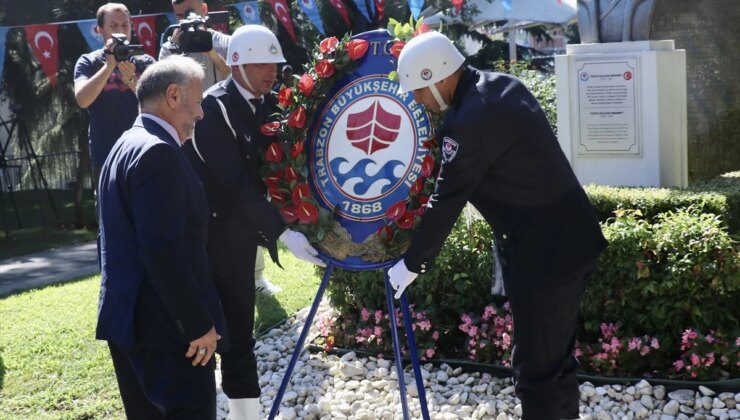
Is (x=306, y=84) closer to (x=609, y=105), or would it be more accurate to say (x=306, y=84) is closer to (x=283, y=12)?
(x=609, y=105)

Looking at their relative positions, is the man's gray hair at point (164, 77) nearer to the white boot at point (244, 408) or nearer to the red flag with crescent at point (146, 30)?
the white boot at point (244, 408)

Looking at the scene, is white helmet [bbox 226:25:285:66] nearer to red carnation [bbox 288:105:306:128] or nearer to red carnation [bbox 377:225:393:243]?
red carnation [bbox 288:105:306:128]

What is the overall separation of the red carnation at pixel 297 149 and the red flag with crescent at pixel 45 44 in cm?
600

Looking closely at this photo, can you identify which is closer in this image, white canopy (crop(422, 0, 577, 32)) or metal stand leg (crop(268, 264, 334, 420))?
metal stand leg (crop(268, 264, 334, 420))

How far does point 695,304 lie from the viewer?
4805mm

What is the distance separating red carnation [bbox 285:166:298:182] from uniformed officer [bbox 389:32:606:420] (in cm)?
76

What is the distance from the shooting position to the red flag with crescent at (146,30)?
10664 millimetres

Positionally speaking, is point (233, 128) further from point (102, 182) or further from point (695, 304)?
point (695, 304)

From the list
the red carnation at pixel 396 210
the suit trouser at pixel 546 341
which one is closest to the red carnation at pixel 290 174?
the red carnation at pixel 396 210

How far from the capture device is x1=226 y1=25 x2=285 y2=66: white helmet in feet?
14.0

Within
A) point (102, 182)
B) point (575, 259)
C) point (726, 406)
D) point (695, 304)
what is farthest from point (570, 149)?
point (102, 182)

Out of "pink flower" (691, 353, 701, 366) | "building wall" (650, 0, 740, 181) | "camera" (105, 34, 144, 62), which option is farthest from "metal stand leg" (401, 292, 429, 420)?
"building wall" (650, 0, 740, 181)

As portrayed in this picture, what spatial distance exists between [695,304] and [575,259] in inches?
54.4

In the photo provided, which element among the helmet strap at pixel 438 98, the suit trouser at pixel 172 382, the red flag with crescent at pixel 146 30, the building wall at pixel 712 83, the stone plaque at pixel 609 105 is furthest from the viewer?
the red flag with crescent at pixel 146 30
